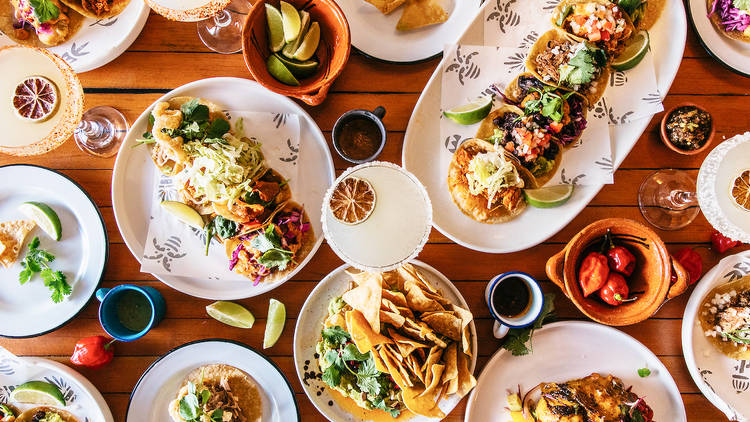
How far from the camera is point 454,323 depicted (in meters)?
2.42

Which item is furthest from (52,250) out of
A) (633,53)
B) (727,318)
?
(727,318)

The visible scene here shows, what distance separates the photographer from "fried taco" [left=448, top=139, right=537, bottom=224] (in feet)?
8.13

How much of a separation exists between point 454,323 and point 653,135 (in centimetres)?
158

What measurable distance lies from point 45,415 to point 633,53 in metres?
3.67

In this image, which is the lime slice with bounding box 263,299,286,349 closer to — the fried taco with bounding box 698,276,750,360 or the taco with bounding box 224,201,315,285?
the taco with bounding box 224,201,315,285

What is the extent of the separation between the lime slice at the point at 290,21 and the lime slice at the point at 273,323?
4.48 feet

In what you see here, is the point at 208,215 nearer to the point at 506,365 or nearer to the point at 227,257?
the point at 227,257

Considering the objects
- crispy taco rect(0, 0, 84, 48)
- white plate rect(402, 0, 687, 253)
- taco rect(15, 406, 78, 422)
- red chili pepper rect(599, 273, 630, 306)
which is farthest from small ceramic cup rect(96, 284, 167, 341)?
red chili pepper rect(599, 273, 630, 306)

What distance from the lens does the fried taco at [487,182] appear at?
2477mm

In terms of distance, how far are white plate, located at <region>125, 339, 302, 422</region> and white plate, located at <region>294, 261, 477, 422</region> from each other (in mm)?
117

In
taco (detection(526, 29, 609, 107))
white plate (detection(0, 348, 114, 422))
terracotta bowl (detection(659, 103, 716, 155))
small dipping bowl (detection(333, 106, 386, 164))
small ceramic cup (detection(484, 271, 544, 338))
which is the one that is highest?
taco (detection(526, 29, 609, 107))

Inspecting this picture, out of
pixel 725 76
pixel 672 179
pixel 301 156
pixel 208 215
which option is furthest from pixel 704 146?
pixel 208 215

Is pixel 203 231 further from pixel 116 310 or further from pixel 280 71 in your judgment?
pixel 280 71

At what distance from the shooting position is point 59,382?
104 inches
